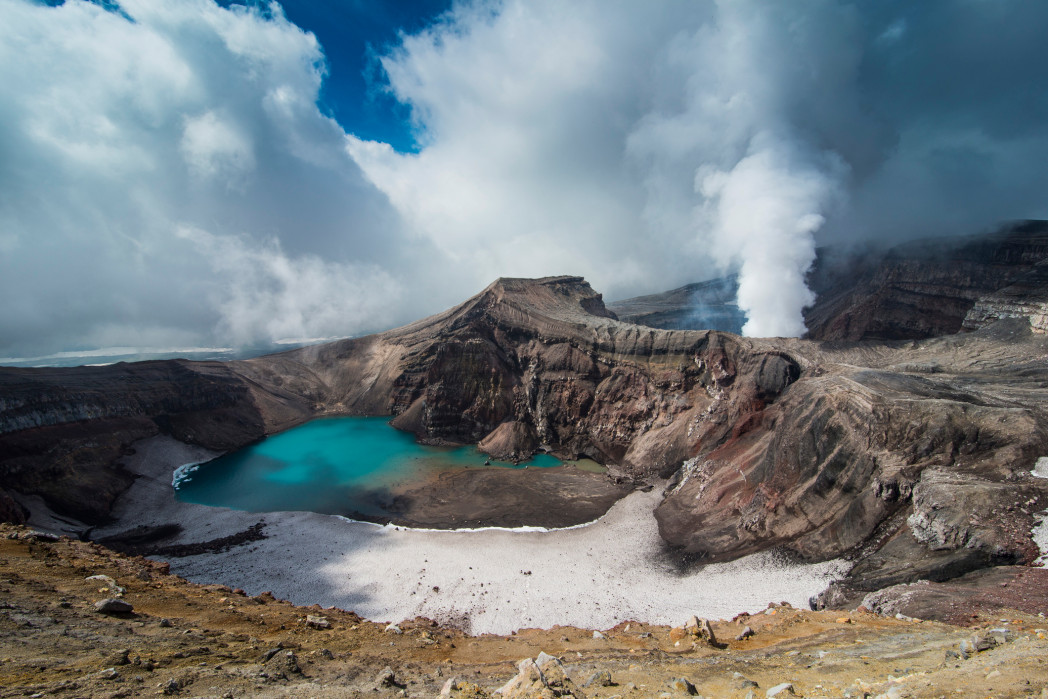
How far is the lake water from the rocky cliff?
160 inches

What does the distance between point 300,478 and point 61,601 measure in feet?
122

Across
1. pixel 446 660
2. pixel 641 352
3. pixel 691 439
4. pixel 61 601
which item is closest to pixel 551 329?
pixel 641 352

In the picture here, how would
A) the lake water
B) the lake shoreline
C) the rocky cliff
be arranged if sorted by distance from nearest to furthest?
the rocky cliff
the lake shoreline
the lake water

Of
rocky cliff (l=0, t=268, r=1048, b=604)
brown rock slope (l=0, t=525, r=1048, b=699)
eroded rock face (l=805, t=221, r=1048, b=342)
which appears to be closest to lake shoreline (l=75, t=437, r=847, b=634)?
rocky cliff (l=0, t=268, r=1048, b=604)

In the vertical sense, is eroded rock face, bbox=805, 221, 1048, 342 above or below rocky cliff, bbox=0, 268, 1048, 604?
above

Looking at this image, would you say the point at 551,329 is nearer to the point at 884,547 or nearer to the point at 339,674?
the point at 884,547

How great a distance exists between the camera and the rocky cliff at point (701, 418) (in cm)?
2070

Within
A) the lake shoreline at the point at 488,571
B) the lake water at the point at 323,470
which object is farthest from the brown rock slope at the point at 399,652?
the lake water at the point at 323,470

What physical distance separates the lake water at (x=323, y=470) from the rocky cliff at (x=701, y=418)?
407 centimetres

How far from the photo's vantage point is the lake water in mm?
39000

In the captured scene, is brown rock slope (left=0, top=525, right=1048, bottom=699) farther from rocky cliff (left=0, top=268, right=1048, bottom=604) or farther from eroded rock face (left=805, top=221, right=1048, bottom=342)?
eroded rock face (left=805, top=221, right=1048, bottom=342)

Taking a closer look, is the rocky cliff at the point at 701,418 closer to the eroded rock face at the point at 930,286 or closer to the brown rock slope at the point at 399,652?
the eroded rock face at the point at 930,286

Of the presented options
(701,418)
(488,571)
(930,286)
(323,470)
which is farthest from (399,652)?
(930,286)

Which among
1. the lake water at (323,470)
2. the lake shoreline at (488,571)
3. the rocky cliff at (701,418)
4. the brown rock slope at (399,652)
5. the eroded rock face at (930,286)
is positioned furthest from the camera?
the eroded rock face at (930,286)
